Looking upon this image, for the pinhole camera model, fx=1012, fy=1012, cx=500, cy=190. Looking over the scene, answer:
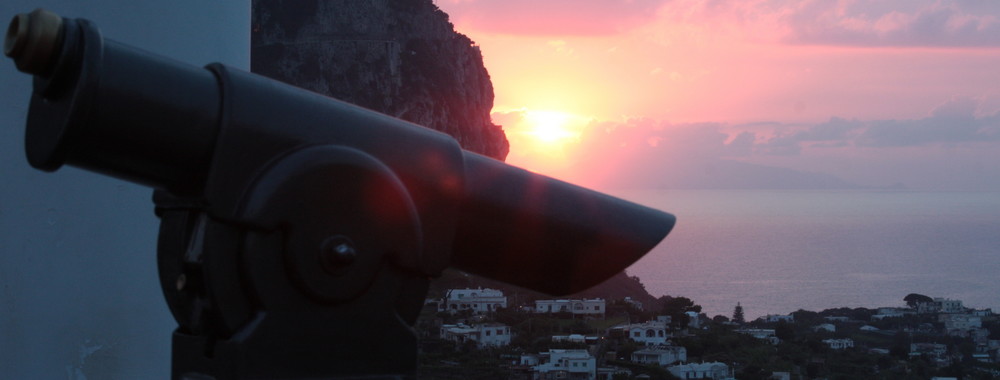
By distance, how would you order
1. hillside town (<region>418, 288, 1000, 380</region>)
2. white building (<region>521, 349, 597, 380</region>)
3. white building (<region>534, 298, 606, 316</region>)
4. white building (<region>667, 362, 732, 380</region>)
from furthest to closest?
1. white building (<region>534, 298, 606, 316</region>)
2. white building (<region>667, 362, 732, 380</region>)
3. hillside town (<region>418, 288, 1000, 380</region>)
4. white building (<region>521, 349, 597, 380</region>)

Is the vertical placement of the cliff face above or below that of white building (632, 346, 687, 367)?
above

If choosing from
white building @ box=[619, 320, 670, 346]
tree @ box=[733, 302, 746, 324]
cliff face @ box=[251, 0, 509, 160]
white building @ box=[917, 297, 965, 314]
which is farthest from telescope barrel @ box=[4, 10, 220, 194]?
cliff face @ box=[251, 0, 509, 160]

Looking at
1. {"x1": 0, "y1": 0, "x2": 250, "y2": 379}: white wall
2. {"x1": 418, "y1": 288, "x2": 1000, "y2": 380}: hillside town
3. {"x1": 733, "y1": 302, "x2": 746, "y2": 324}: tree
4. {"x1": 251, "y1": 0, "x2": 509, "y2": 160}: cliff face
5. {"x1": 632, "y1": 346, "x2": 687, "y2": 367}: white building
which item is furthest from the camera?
{"x1": 251, "y1": 0, "x2": 509, "y2": 160}: cliff face

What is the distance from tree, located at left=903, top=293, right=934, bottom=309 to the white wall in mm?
11783

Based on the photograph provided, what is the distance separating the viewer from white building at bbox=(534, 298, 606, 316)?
28.2ft

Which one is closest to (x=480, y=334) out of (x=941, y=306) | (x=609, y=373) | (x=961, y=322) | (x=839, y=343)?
(x=609, y=373)

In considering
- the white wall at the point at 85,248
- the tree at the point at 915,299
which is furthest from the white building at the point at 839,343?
the white wall at the point at 85,248

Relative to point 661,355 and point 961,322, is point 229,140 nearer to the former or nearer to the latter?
point 661,355

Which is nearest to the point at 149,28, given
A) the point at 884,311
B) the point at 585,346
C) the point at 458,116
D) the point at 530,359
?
the point at 530,359

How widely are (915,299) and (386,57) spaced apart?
136 feet

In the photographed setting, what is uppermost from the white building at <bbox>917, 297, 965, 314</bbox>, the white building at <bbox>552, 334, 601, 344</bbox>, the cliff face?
the cliff face

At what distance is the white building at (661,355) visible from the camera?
7.44 m

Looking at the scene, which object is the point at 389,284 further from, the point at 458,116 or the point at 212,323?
the point at 458,116

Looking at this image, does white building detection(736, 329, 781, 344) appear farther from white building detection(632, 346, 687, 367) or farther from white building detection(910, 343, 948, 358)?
white building detection(632, 346, 687, 367)
